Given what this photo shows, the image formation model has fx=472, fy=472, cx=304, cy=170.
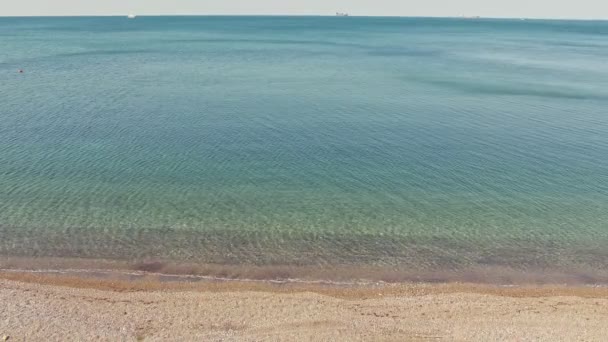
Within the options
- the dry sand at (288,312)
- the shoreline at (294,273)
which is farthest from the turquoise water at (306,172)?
the dry sand at (288,312)

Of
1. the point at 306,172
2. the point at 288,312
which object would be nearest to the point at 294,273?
the point at 288,312

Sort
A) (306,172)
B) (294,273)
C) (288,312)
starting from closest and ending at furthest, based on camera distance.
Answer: (288,312) → (294,273) → (306,172)

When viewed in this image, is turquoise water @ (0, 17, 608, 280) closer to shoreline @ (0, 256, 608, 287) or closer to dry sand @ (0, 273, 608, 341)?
shoreline @ (0, 256, 608, 287)

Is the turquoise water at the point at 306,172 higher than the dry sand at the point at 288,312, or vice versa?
the turquoise water at the point at 306,172

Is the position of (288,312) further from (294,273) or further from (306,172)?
(306,172)

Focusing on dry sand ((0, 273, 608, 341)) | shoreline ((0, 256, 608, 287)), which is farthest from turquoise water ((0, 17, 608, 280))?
dry sand ((0, 273, 608, 341))

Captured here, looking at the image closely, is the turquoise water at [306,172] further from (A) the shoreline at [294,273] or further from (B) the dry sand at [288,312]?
(B) the dry sand at [288,312]
